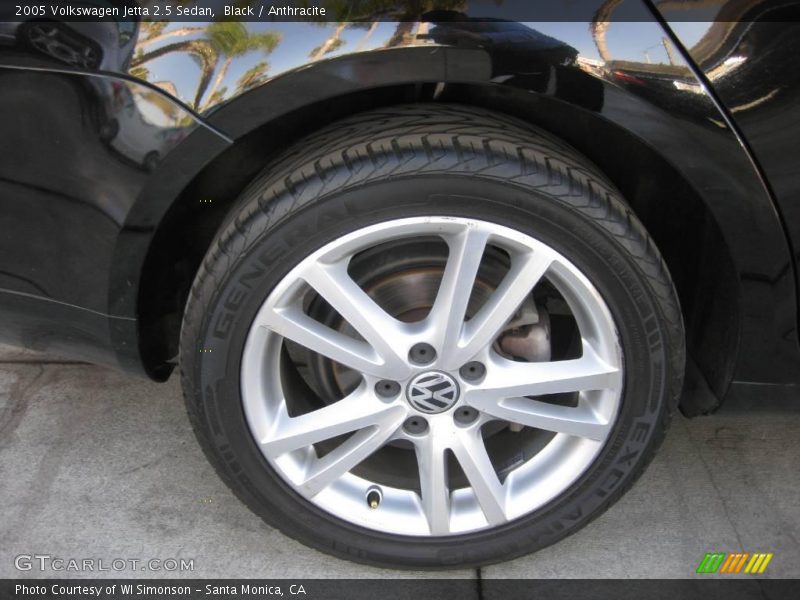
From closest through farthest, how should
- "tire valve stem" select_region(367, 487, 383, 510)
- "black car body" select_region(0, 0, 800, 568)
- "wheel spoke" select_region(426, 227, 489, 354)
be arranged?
"black car body" select_region(0, 0, 800, 568)
"wheel spoke" select_region(426, 227, 489, 354)
"tire valve stem" select_region(367, 487, 383, 510)

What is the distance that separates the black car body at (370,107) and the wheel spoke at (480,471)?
608 millimetres

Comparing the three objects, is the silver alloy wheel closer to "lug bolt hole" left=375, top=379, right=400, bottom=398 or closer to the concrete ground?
"lug bolt hole" left=375, top=379, right=400, bottom=398

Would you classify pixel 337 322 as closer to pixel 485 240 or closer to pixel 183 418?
pixel 485 240

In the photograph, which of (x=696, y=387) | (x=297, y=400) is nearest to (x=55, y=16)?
(x=297, y=400)

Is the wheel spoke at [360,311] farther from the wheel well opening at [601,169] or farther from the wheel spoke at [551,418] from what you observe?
the wheel well opening at [601,169]

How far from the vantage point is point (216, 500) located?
223cm

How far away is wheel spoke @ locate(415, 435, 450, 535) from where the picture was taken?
1868 mm

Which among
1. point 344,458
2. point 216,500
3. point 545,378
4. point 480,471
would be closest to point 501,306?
point 545,378

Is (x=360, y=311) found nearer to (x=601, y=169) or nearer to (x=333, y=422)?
(x=333, y=422)

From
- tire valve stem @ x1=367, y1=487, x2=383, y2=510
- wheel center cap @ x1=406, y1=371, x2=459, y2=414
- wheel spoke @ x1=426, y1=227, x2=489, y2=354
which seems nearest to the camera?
wheel spoke @ x1=426, y1=227, x2=489, y2=354

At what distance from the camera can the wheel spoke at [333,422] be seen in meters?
1.83

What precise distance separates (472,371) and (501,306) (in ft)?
0.58

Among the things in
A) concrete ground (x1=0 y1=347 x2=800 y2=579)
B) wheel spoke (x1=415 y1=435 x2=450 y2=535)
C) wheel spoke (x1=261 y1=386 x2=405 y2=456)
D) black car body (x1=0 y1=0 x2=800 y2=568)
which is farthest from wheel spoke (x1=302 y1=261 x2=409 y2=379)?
concrete ground (x1=0 y1=347 x2=800 y2=579)

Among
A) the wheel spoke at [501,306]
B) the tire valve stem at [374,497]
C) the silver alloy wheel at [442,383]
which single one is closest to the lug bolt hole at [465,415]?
the silver alloy wheel at [442,383]
